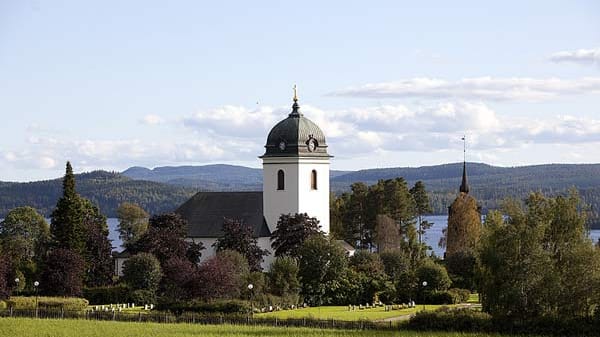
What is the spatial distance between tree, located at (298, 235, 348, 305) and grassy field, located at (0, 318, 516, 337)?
1767 centimetres

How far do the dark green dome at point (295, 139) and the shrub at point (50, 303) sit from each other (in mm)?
16363

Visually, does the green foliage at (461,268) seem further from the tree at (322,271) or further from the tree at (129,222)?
the tree at (129,222)

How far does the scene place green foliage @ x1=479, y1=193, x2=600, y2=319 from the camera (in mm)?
44531

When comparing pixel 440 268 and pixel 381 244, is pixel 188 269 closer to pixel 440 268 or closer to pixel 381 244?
pixel 440 268

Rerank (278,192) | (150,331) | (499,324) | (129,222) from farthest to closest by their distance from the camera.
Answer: (129,222)
(278,192)
(150,331)
(499,324)

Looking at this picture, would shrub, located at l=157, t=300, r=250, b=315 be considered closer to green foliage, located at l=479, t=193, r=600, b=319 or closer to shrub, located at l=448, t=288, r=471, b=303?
green foliage, located at l=479, t=193, r=600, b=319

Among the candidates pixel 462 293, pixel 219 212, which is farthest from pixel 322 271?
pixel 219 212

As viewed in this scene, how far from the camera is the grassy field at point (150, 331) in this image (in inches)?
1676

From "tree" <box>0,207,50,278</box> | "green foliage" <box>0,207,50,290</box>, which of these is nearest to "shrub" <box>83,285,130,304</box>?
"green foliage" <box>0,207,50,290</box>

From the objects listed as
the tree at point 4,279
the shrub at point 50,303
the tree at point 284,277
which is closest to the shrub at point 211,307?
the shrub at point 50,303

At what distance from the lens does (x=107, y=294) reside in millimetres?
62656

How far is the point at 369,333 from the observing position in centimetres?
4331

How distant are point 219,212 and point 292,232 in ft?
19.7

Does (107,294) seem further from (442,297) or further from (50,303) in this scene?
(442,297)
